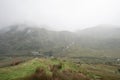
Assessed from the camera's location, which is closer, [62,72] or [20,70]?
[20,70]

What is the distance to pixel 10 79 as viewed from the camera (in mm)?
41844

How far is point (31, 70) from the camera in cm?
4791

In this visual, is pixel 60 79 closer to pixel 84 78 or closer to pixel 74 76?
pixel 74 76

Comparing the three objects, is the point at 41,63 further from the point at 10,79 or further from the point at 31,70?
the point at 10,79

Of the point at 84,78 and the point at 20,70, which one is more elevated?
the point at 20,70

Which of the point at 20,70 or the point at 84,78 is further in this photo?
the point at 84,78

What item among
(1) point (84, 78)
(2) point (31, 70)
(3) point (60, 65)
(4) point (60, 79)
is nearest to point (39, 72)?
(2) point (31, 70)

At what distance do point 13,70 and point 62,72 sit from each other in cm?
1339

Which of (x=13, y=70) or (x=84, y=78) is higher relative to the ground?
(x=13, y=70)

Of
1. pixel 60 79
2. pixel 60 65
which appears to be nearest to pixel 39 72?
pixel 60 79

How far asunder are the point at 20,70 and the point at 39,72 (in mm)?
4398

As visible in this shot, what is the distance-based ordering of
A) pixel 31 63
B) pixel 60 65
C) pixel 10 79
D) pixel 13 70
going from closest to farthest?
pixel 10 79 < pixel 13 70 < pixel 31 63 < pixel 60 65

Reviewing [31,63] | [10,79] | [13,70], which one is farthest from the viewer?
[31,63]

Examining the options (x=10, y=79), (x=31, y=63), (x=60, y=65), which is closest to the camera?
(x=10, y=79)
